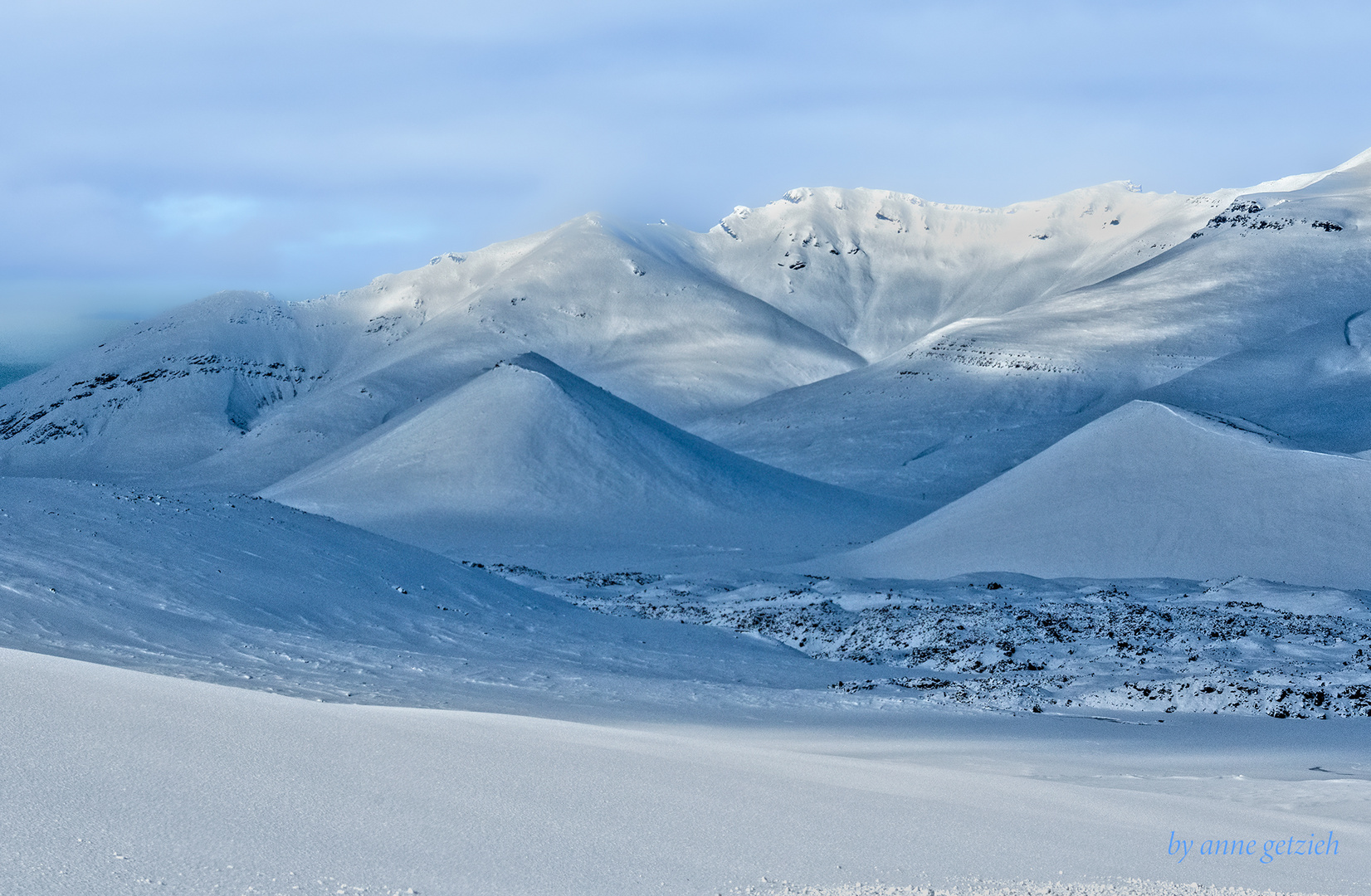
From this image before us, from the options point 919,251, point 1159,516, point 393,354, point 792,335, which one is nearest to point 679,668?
point 1159,516

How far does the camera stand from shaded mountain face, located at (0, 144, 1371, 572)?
56.4 metres

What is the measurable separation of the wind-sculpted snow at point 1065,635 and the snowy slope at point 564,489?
15.1 metres

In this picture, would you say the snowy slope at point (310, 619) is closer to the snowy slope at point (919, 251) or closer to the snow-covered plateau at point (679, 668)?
the snow-covered plateau at point (679, 668)

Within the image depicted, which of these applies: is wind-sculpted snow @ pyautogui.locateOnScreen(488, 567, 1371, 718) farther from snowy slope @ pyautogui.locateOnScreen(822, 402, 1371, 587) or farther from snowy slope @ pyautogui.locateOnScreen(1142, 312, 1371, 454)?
snowy slope @ pyautogui.locateOnScreen(1142, 312, 1371, 454)

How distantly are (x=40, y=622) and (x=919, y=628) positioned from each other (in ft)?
43.3

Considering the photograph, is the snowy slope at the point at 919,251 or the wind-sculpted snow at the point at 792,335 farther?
the snowy slope at the point at 919,251

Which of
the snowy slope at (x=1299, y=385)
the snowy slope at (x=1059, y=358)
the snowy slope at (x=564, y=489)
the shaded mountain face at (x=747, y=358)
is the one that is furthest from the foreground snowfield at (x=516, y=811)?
the snowy slope at (x=1059, y=358)

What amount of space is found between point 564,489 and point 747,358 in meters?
82.1

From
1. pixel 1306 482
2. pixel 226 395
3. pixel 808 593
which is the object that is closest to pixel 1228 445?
pixel 1306 482

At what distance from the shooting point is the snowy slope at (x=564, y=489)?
45.2 m

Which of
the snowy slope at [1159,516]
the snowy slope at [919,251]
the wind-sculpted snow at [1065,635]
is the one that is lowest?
the wind-sculpted snow at [1065,635]

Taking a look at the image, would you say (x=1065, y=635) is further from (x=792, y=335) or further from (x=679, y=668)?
(x=792, y=335)

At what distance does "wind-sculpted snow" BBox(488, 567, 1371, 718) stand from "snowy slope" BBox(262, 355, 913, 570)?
15070 mm

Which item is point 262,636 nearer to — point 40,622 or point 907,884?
point 40,622
